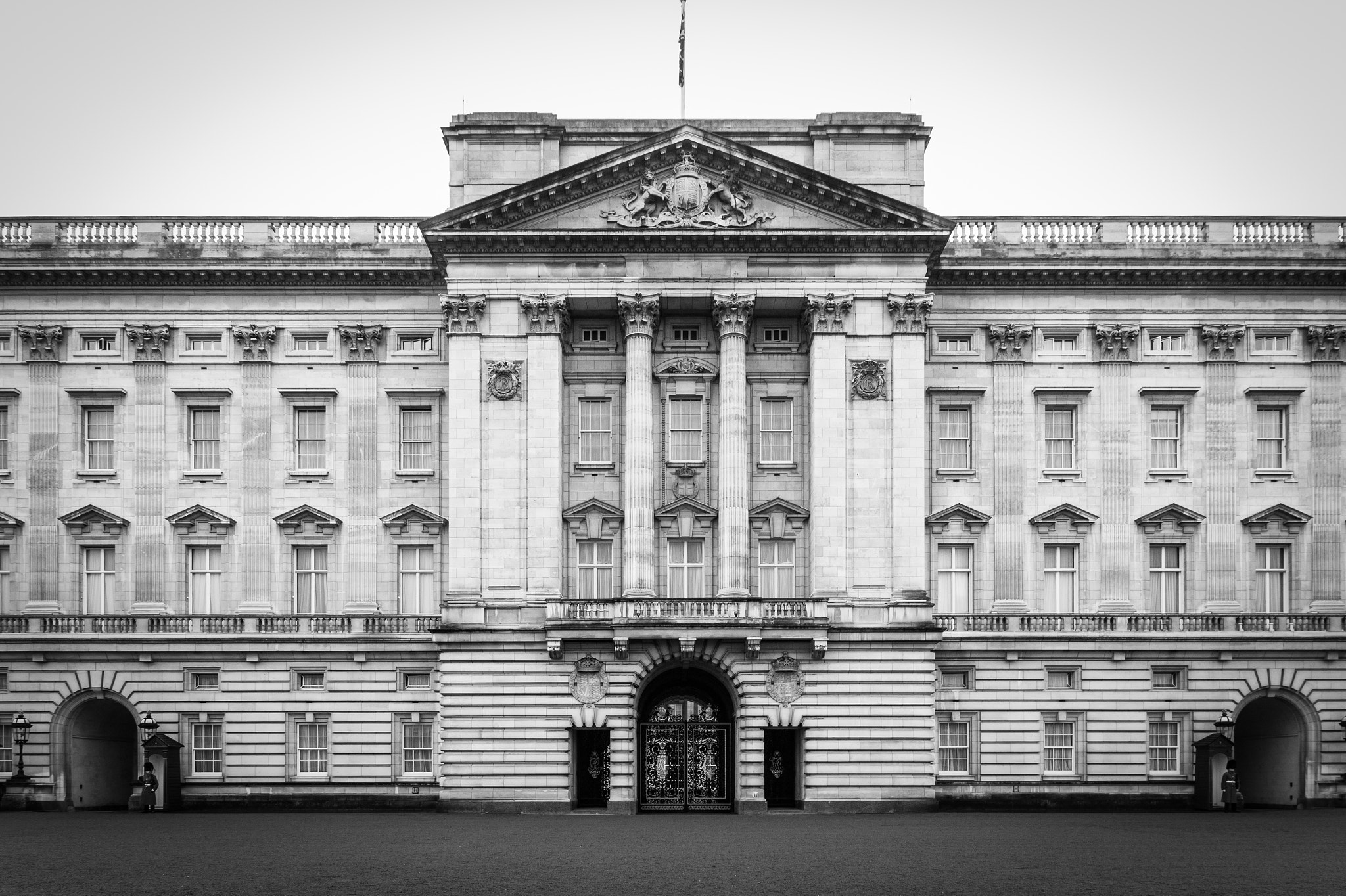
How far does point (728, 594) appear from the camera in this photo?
51.6 metres

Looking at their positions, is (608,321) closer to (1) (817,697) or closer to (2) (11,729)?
(1) (817,697)

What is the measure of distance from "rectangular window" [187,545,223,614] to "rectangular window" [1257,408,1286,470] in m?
36.5

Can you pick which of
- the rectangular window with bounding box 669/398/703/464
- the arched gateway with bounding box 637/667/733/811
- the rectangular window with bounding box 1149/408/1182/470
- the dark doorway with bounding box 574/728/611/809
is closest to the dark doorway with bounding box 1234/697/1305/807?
the rectangular window with bounding box 1149/408/1182/470

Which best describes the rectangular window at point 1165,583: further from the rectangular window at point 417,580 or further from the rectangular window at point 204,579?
the rectangular window at point 204,579

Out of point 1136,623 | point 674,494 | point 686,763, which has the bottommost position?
point 686,763

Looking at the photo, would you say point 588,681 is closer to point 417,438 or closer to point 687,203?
point 417,438

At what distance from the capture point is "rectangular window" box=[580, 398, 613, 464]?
54.1m

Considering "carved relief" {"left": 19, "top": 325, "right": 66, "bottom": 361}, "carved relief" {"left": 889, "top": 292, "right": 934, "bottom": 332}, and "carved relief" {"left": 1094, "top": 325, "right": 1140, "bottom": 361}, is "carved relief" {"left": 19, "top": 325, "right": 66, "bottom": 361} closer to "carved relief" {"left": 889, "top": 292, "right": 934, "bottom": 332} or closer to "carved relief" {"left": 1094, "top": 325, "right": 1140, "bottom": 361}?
"carved relief" {"left": 889, "top": 292, "right": 934, "bottom": 332}

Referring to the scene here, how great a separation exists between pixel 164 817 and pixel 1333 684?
126ft

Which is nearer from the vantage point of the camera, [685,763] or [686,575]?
[685,763]

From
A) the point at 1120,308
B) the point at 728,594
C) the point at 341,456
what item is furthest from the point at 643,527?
the point at 1120,308

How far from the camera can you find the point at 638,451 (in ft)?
172

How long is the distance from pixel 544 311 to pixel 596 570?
8.80 m

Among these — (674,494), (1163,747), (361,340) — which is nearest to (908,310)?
(674,494)
